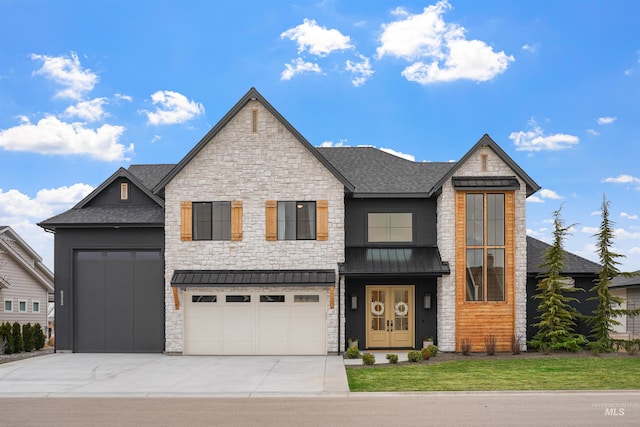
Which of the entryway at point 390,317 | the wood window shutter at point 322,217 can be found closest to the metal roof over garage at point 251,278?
the wood window shutter at point 322,217

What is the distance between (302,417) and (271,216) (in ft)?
38.2

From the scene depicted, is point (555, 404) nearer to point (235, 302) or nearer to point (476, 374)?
point (476, 374)

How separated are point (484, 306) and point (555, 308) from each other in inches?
108

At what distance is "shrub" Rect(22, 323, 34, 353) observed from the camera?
26094 mm

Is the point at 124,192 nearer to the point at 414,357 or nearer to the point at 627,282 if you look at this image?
the point at 414,357

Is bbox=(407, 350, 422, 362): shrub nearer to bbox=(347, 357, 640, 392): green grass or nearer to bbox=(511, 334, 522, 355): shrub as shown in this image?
bbox=(347, 357, 640, 392): green grass

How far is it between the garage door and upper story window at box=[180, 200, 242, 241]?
227 cm

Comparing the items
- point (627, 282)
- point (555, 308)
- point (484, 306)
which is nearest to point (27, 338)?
point (484, 306)

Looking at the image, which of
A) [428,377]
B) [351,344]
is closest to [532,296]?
[351,344]

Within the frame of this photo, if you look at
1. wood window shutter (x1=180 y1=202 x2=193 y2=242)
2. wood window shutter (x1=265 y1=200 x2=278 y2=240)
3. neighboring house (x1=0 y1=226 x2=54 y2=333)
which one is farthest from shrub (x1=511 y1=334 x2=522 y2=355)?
neighboring house (x1=0 y1=226 x2=54 y2=333)

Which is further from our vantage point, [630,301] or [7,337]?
[630,301]

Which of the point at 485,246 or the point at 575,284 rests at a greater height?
the point at 485,246

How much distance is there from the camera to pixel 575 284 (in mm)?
24453

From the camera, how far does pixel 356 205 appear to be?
2428 cm
